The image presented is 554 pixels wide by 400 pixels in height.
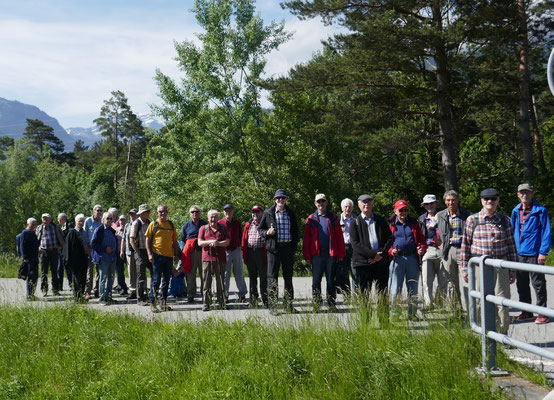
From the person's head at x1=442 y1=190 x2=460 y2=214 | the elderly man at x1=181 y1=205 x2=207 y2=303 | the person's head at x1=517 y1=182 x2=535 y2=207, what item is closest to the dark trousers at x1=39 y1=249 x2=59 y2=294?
the elderly man at x1=181 y1=205 x2=207 y2=303

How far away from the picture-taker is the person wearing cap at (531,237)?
786 cm

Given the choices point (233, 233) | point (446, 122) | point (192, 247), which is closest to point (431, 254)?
point (233, 233)

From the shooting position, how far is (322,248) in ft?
30.2

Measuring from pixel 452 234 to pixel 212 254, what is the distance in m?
4.32

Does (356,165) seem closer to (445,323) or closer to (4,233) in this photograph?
(445,323)

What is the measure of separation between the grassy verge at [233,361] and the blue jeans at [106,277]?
2742 mm

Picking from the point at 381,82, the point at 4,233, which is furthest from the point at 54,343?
the point at 4,233

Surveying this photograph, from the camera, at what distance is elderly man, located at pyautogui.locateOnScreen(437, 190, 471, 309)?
8.34 meters

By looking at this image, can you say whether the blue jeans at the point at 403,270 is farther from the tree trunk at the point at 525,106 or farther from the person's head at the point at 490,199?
the tree trunk at the point at 525,106

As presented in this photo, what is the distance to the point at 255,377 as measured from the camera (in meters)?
5.62

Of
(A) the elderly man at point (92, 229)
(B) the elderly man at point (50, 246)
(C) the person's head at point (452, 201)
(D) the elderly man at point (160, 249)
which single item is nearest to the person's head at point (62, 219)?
(B) the elderly man at point (50, 246)

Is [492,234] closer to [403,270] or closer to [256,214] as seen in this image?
[403,270]

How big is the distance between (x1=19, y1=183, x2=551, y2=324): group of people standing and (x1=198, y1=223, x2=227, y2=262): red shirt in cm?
2

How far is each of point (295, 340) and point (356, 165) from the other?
20239mm
